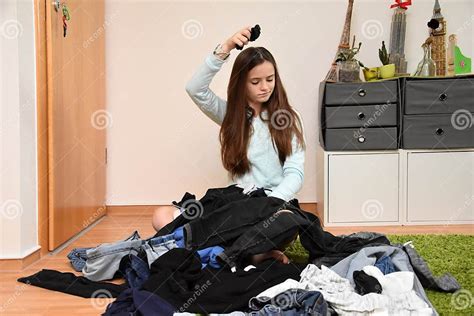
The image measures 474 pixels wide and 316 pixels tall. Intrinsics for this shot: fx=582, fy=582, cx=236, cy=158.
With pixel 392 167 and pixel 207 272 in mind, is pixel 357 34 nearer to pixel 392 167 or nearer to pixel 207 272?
pixel 392 167

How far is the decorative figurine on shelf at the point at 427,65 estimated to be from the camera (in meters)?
2.80

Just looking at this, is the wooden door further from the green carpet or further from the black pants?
the green carpet

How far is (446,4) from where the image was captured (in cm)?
303

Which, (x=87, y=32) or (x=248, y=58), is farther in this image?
(x=87, y=32)

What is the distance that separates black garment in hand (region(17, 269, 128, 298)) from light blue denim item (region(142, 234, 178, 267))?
11cm

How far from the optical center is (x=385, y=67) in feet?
9.09

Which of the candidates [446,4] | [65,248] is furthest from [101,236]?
[446,4]

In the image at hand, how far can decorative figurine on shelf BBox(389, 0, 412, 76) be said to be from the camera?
2895mm

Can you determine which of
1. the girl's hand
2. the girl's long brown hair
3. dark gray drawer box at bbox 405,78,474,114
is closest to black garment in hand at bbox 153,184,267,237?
the girl's long brown hair

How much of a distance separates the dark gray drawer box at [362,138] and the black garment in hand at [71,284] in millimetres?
1410

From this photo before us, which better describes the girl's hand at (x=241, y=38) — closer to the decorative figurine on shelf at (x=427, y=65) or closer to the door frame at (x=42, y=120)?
the door frame at (x=42, y=120)

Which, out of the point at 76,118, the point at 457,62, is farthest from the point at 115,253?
the point at 457,62

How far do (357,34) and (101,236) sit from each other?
1647 millimetres

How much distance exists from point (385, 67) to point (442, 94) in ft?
0.95
